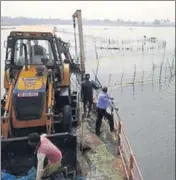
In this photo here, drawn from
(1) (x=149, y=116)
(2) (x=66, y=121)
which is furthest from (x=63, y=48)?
(1) (x=149, y=116)

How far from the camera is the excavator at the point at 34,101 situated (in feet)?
23.6

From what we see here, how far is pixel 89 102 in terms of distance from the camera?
454 inches

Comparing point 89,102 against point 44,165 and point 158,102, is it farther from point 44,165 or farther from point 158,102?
point 158,102

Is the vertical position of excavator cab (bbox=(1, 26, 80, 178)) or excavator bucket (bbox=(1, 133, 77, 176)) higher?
excavator cab (bbox=(1, 26, 80, 178))

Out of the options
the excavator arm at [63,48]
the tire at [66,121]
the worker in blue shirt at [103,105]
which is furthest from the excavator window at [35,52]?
the worker in blue shirt at [103,105]

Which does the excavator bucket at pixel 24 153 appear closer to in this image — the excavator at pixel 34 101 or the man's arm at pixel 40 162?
the excavator at pixel 34 101

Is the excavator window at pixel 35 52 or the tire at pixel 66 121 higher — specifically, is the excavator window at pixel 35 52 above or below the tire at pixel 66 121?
above

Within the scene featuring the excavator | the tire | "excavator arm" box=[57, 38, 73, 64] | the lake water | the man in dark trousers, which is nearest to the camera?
the excavator

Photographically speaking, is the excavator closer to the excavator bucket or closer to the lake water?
the excavator bucket

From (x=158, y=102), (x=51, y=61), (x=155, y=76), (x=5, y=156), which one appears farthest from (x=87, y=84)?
(x=155, y=76)

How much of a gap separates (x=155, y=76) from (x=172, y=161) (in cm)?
1929

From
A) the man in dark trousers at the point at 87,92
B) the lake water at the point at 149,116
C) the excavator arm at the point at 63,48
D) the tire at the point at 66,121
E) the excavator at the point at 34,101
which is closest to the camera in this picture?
the excavator at the point at 34,101

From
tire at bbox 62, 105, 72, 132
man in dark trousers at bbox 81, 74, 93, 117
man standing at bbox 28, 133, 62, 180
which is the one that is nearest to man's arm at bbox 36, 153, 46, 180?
man standing at bbox 28, 133, 62, 180

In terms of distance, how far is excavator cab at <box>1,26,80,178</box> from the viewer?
719 centimetres
